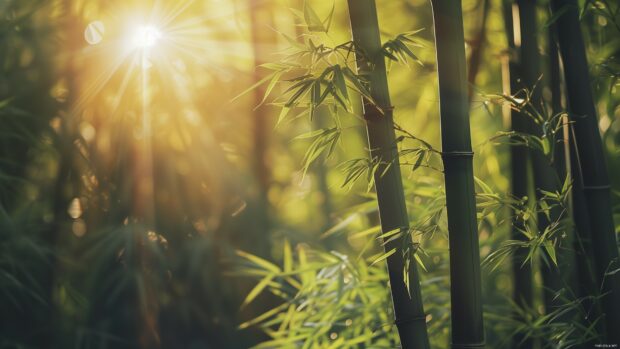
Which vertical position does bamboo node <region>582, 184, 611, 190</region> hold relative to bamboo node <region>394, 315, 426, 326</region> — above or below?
above

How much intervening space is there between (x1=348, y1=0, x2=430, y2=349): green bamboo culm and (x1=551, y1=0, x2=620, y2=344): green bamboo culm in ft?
1.17

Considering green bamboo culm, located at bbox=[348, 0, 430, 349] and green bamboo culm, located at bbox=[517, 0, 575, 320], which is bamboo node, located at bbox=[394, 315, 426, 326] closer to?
Result: green bamboo culm, located at bbox=[348, 0, 430, 349]

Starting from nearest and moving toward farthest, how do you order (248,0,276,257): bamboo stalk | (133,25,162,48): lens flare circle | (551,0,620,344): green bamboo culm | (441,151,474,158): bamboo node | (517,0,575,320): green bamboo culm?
1. (441,151,474,158): bamboo node
2. (551,0,620,344): green bamboo culm
3. (517,0,575,320): green bamboo culm
4. (133,25,162,48): lens flare circle
5. (248,0,276,257): bamboo stalk

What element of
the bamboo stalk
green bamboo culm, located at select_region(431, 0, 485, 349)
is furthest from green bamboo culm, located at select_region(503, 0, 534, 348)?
the bamboo stalk

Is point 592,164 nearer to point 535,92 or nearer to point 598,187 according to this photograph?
point 598,187

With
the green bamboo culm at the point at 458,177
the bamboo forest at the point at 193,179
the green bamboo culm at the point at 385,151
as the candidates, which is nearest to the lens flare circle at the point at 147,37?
the bamboo forest at the point at 193,179

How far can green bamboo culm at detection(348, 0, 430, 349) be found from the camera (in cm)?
132

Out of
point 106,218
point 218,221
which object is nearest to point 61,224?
point 106,218

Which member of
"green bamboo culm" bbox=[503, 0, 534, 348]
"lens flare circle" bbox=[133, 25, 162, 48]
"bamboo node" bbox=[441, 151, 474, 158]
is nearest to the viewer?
"bamboo node" bbox=[441, 151, 474, 158]

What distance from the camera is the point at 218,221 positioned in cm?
336

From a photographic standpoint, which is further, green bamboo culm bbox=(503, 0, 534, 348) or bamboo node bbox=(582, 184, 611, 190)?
green bamboo culm bbox=(503, 0, 534, 348)

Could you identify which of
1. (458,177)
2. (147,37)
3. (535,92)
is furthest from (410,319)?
(147,37)

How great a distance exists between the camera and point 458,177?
126cm

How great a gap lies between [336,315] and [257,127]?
1363 millimetres
